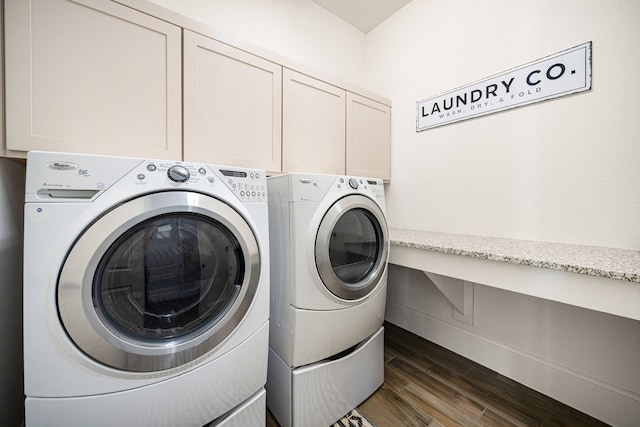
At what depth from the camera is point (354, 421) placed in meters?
1.21

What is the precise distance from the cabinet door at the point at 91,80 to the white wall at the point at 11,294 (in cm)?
18

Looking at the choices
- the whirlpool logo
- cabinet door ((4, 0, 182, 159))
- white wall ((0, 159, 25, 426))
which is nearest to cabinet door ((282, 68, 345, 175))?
cabinet door ((4, 0, 182, 159))

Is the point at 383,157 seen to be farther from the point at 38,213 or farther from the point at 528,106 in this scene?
the point at 38,213

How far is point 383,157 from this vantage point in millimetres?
2111

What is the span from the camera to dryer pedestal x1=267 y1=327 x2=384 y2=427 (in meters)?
1.09

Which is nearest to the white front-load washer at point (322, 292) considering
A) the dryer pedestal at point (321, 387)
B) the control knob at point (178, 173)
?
the dryer pedestal at point (321, 387)

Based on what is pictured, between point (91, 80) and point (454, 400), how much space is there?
2.29 m

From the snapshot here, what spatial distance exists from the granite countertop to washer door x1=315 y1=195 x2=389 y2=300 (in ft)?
0.70

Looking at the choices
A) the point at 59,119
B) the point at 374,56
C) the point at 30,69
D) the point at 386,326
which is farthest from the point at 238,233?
the point at 374,56

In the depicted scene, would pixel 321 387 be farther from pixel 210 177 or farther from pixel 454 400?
pixel 210 177

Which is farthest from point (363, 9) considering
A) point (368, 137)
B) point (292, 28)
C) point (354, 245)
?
point (354, 245)

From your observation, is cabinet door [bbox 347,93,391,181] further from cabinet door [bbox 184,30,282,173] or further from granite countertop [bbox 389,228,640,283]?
granite countertop [bbox 389,228,640,283]

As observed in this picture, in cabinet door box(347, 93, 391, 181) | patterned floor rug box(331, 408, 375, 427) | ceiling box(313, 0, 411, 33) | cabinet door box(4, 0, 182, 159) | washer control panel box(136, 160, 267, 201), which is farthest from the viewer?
ceiling box(313, 0, 411, 33)

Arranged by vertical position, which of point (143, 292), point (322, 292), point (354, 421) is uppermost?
point (143, 292)
